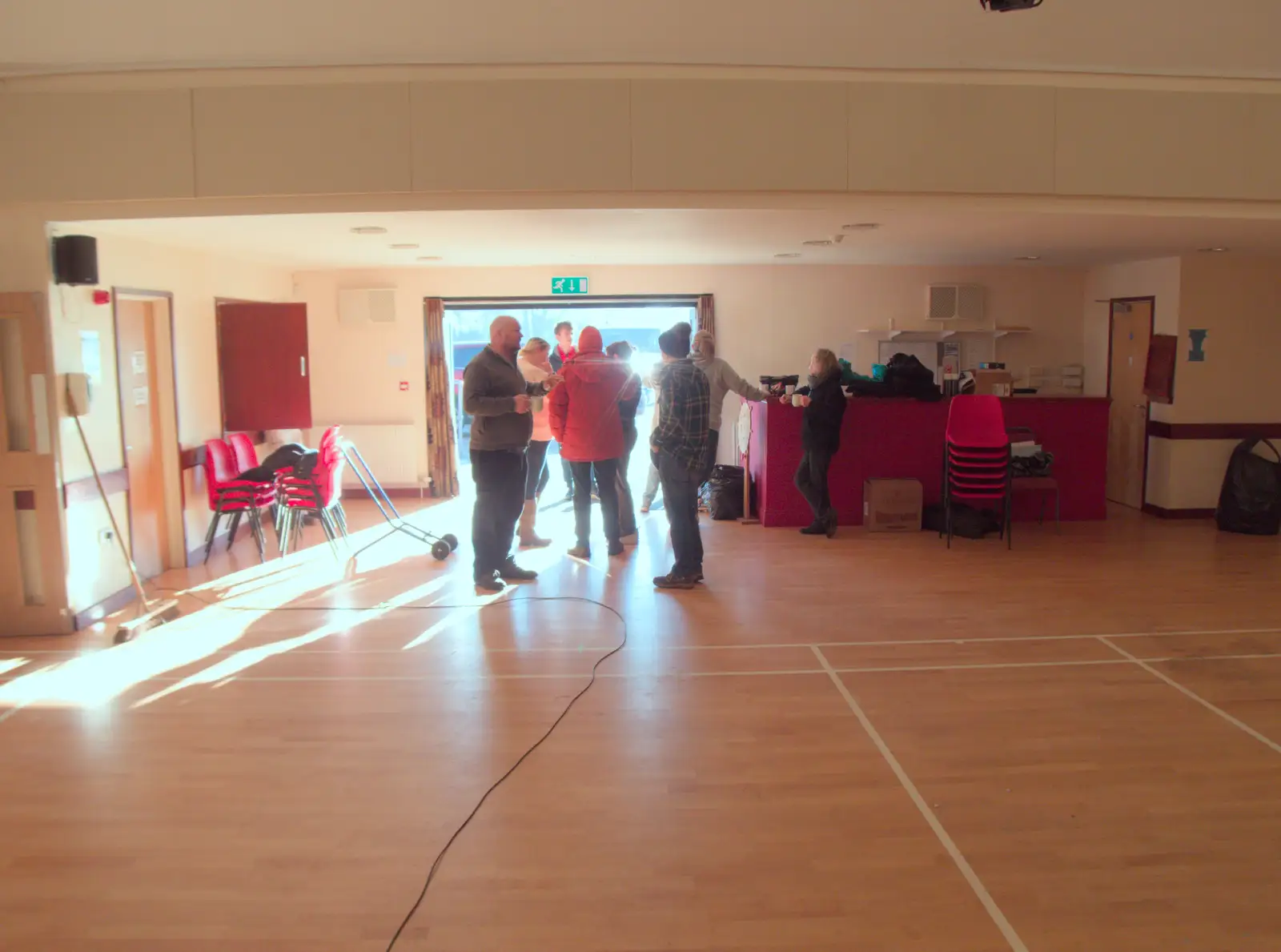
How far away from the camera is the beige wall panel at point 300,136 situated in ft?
15.7

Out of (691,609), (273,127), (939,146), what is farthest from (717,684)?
(273,127)

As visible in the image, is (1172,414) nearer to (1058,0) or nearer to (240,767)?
(1058,0)

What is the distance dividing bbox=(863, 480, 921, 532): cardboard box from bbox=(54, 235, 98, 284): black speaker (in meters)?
5.62

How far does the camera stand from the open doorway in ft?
30.8

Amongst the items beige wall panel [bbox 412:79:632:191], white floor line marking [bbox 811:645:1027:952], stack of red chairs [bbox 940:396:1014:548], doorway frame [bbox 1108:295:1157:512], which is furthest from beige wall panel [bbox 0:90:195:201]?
doorway frame [bbox 1108:295:1157:512]

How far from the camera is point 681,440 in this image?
5.50 meters

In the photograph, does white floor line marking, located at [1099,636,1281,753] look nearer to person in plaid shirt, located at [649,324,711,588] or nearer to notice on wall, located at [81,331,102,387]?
person in plaid shirt, located at [649,324,711,588]

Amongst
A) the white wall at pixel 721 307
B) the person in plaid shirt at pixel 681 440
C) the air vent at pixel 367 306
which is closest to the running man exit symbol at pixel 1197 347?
the white wall at pixel 721 307

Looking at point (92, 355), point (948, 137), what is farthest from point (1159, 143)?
point (92, 355)

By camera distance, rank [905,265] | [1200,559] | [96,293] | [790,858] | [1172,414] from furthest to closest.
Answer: [905,265] < [1172,414] < [1200,559] < [96,293] < [790,858]

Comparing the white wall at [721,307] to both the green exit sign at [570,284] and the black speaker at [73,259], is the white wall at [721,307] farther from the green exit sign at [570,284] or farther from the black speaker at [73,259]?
the black speaker at [73,259]

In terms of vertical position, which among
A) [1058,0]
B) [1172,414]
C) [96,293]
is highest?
[1058,0]

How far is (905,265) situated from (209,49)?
6.90 m

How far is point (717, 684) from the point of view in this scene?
411 centimetres
